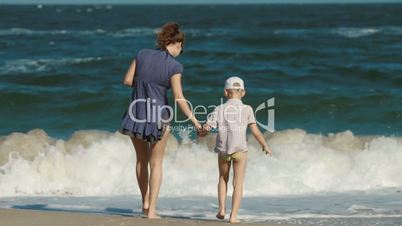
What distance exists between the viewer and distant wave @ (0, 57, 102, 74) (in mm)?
20812

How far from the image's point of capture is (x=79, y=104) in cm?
1584

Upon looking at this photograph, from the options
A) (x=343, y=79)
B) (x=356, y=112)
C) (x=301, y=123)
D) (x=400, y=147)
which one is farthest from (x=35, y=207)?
(x=343, y=79)

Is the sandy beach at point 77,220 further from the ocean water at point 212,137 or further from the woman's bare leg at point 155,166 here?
the ocean water at point 212,137

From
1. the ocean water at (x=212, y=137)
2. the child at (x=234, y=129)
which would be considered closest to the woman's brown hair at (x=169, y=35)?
the child at (x=234, y=129)

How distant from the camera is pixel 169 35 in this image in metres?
6.71

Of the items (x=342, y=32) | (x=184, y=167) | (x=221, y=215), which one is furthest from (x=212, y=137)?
(x=342, y=32)

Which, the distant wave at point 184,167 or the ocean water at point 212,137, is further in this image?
the distant wave at point 184,167

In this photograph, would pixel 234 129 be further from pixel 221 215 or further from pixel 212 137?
pixel 212 137

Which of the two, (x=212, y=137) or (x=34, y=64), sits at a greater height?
(x=34, y=64)

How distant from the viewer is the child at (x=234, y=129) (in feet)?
22.1

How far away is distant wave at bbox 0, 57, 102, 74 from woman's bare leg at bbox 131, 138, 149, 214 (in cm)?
1385

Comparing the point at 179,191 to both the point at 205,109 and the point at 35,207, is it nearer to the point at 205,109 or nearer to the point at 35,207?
the point at 35,207

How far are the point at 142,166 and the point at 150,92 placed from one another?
67 centimetres

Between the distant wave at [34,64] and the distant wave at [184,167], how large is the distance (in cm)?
974
